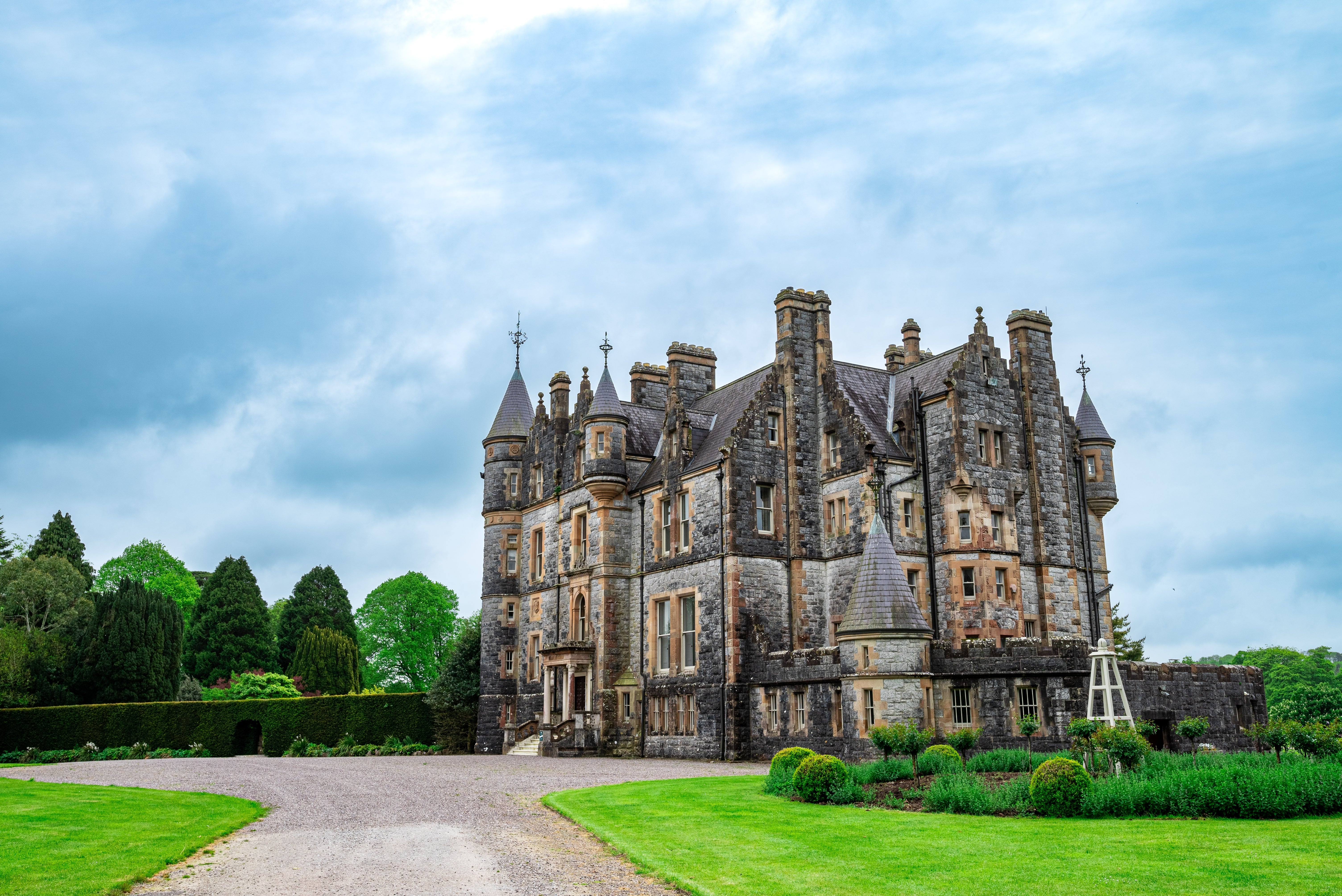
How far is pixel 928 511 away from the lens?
3550 cm

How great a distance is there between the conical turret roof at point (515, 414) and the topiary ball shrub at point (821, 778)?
31445 mm

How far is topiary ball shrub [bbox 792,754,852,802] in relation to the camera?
19156 mm

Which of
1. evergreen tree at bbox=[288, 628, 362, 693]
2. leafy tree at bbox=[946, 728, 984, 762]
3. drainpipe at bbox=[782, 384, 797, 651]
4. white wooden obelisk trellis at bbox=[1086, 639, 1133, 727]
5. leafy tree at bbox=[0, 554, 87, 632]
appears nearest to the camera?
white wooden obelisk trellis at bbox=[1086, 639, 1133, 727]

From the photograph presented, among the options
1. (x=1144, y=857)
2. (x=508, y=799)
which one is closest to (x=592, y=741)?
(x=508, y=799)

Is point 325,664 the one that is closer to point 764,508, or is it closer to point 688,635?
point 688,635

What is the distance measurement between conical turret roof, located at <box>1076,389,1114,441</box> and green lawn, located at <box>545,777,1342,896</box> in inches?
1026

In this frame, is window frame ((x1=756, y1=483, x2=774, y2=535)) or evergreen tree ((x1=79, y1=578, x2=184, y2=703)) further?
evergreen tree ((x1=79, y1=578, x2=184, y2=703))

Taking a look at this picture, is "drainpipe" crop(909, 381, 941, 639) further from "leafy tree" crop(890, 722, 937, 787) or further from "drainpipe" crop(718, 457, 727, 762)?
"leafy tree" crop(890, 722, 937, 787)

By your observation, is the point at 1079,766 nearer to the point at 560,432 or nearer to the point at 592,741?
the point at 592,741

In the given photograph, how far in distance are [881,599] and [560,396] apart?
22848mm

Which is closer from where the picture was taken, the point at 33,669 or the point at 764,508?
the point at 764,508

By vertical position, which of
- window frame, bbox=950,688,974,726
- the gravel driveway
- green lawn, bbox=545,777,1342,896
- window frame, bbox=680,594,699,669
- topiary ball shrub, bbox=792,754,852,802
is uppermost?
window frame, bbox=680,594,699,669

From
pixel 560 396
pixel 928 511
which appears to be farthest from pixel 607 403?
pixel 928 511

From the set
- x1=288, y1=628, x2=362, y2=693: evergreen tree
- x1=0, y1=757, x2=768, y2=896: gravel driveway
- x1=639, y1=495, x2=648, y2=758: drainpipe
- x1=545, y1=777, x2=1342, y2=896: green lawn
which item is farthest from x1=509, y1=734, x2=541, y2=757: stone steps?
x1=288, y1=628, x2=362, y2=693: evergreen tree
